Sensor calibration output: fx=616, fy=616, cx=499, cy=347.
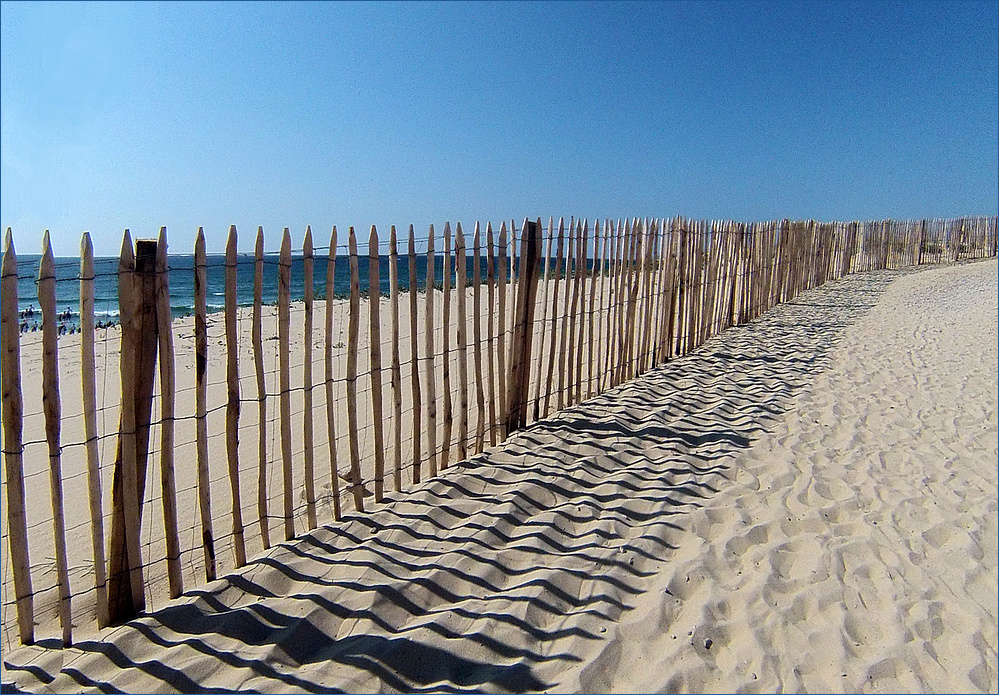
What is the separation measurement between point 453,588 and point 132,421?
66.6 inches

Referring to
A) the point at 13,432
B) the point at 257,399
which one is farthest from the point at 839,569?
the point at 13,432

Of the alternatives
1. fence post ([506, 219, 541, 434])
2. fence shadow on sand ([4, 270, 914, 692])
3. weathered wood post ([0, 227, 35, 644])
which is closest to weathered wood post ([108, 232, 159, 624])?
fence shadow on sand ([4, 270, 914, 692])

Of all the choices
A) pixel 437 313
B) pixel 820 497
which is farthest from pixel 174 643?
pixel 437 313

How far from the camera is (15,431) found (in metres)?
2.52

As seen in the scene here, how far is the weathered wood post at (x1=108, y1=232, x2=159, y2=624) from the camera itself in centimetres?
278

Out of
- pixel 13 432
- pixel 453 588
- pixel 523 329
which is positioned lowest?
pixel 453 588

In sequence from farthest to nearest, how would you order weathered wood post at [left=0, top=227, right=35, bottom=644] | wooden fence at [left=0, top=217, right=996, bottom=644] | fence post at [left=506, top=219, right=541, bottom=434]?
→ fence post at [left=506, top=219, right=541, bottom=434] → wooden fence at [left=0, top=217, right=996, bottom=644] → weathered wood post at [left=0, top=227, right=35, bottom=644]

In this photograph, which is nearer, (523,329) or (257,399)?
(257,399)

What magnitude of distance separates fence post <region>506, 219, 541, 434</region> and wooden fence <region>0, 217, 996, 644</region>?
0.02 m

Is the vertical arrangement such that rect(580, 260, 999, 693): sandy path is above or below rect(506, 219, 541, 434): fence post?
below

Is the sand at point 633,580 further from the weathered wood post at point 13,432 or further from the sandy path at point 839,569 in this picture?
the weathered wood post at point 13,432

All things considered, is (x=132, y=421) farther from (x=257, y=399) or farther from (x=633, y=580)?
(x=633, y=580)

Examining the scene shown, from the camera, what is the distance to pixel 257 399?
3527 millimetres

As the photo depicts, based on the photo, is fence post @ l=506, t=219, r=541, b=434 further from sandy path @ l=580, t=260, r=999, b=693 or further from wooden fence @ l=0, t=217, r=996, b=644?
sandy path @ l=580, t=260, r=999, b=693
